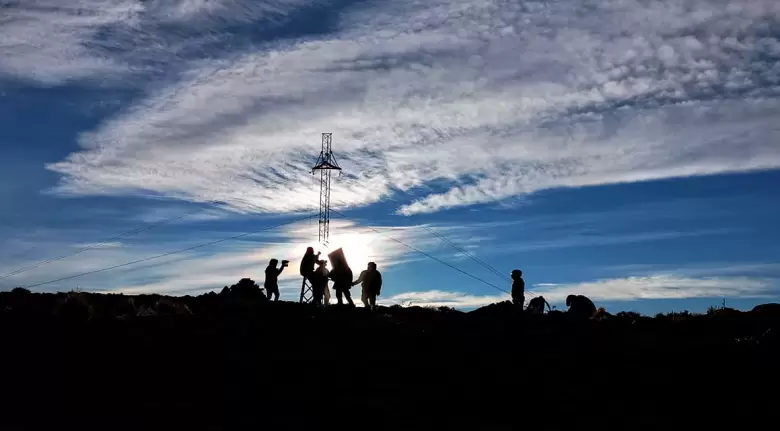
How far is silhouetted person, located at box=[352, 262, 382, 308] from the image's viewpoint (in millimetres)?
24562

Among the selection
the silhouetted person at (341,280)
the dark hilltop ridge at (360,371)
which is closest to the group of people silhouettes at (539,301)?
the dark hilltop ridge at (360,371)

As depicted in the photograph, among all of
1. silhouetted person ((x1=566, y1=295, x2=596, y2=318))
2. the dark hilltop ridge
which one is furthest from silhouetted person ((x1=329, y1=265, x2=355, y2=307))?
silhouetted person ((x1=566, y1=295, x2=596, y2=318))

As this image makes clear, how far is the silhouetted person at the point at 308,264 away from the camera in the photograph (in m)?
24.5

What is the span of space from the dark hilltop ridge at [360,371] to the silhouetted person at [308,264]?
4.39 meters

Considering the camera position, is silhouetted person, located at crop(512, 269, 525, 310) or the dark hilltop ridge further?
silhouetted person, located at crop(512, 269, 525, 310)

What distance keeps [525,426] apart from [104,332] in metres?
9.55

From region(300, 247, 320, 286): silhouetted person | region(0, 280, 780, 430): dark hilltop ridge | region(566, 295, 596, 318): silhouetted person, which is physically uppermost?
region(300, 247, 320, 286): silhouetted person

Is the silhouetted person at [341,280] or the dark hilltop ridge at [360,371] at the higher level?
the silhouetted person at [341,280]

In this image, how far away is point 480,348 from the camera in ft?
57.7

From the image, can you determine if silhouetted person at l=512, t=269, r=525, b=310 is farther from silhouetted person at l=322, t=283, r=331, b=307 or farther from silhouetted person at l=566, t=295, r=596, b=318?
silhouetted person at l=322, t=283, r=331, b=307

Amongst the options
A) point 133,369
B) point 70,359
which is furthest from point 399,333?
point 70,359

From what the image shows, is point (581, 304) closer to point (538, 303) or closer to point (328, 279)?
point (538, 303)

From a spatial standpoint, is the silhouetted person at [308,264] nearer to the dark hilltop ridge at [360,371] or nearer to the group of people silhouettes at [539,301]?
the dark hilltop ridge at [360,371]

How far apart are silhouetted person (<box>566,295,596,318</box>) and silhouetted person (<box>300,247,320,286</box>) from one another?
8399 mm
